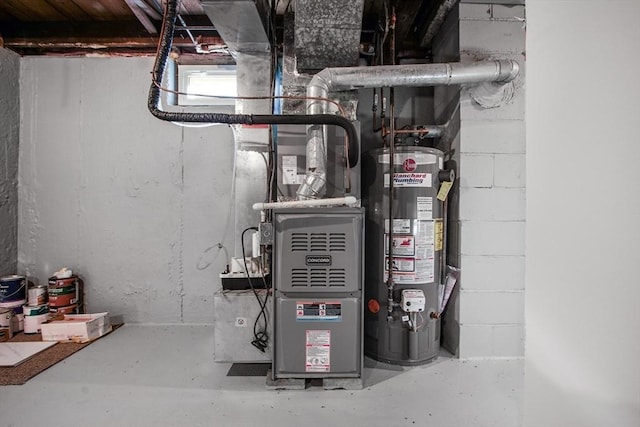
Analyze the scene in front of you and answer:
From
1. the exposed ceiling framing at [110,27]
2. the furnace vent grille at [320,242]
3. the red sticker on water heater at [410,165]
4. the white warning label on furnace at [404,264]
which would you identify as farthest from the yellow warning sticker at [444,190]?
the exposed ceiling framing at [110,27]

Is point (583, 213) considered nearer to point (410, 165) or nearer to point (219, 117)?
point (410, 165)

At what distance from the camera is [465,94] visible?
1.95m

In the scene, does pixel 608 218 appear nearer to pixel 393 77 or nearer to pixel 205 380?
pixel 393 77

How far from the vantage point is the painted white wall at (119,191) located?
2430mm

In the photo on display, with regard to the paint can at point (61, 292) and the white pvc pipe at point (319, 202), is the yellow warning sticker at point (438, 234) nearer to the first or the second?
the white pvc pipe at point (319, 202)

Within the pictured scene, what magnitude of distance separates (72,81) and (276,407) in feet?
9.81

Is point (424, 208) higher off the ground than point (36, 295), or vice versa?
point (424, 208)

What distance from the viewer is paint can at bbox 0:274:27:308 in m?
2.18

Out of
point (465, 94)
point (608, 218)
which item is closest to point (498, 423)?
point (608, 218)

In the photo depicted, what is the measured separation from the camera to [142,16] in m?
2.14

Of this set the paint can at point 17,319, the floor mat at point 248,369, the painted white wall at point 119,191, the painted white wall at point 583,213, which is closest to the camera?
the painted white wall at point 583,213

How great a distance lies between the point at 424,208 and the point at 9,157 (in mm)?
3322

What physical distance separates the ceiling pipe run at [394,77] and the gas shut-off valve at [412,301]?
834 millimetres

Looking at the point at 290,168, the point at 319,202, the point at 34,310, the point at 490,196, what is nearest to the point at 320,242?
the point at 319,202
